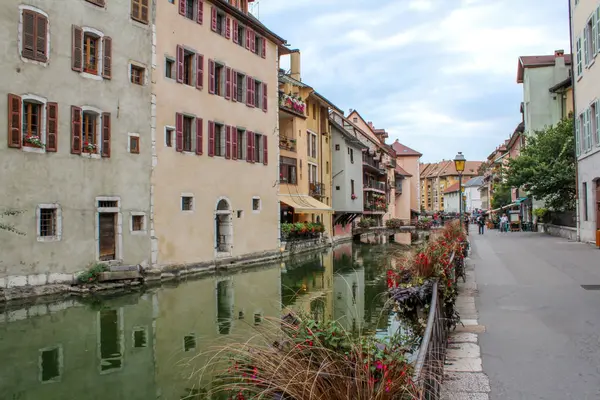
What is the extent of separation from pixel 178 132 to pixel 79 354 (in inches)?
581

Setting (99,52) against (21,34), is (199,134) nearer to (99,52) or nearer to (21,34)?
(99,52)

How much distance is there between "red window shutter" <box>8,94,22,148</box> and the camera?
1673 cm

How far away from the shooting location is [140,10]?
2177 cm

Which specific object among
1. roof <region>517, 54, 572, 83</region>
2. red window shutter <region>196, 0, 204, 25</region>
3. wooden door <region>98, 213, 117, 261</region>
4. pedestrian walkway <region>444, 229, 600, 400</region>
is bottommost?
pedestrian walkway <region>444, 229, 600, 400</region>

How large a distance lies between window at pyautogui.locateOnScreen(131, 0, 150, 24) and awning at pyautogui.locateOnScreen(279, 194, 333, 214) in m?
15.2

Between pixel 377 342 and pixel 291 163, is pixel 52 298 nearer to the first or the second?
pixel 377 342

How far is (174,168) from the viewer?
933 inches

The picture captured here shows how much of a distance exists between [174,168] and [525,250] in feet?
50.1

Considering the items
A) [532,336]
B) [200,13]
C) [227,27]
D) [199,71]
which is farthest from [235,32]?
[532,336]

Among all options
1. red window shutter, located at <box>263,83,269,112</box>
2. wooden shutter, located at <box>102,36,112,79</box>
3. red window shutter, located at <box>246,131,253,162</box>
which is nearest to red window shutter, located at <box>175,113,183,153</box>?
wooden shutter, located at <box>102,36,112,79</box>

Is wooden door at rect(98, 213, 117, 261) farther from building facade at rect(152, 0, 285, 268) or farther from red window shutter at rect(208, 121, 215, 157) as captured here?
red window shutter at rect(208, 121, 215, 157)

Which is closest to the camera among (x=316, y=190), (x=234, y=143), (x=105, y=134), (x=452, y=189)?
(x=105, y=134)

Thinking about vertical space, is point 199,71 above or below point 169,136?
above

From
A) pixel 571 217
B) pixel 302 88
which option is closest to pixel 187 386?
pixel 571 217
